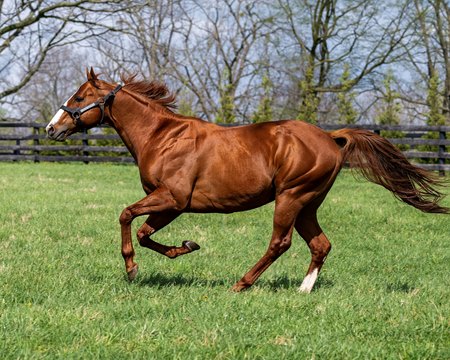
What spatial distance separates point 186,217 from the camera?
10.8 meters

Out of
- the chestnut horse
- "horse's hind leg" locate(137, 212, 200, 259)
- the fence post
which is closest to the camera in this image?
the chestnut horse

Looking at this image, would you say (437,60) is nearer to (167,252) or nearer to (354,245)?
(354,245)

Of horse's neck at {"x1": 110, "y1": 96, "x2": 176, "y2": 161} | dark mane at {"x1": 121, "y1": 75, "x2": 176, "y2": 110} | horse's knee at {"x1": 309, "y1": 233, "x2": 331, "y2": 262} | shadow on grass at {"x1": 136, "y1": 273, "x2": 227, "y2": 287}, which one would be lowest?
shadow on grass at {"x1": 136, "y1": 273, "x2": 227, "y2": 287}

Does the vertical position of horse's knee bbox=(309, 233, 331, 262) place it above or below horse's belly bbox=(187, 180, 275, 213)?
below

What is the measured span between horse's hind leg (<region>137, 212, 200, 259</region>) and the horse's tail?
173 cm

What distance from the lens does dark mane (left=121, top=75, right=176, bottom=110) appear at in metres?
6.42

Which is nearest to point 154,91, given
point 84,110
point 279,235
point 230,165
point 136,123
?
point 136,123

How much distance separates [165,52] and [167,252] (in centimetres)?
3720

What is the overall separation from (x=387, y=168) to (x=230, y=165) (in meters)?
1.63

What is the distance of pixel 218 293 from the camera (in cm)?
543

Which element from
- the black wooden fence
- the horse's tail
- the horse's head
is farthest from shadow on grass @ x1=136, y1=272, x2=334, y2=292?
the black wooden fence

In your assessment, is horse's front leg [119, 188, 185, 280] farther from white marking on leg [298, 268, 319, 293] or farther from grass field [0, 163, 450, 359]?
white marking on leg [298, 268, 319, 293]

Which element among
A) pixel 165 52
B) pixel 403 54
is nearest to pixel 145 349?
pixel 403 54

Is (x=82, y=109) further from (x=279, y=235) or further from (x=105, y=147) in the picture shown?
(x=105, y=147)
